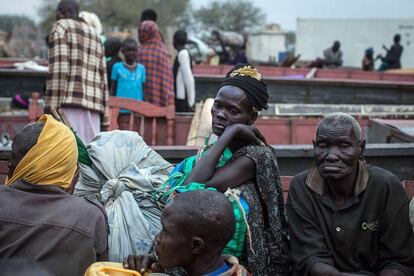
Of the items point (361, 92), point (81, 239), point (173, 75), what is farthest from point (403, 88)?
point (81, 239)

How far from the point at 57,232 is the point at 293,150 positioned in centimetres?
244

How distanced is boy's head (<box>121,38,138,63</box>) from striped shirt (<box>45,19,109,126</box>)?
144 cm

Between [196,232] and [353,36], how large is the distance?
3113 cm

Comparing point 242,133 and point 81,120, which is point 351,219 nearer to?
point 242,133

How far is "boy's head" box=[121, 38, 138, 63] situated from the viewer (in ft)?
24.3

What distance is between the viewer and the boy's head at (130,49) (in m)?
7.42

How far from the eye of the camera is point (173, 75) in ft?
28.1

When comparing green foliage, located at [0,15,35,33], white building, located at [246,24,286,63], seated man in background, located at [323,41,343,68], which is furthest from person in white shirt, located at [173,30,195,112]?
green foliage, located at [0,15,35,33]

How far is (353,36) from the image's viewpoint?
104ft

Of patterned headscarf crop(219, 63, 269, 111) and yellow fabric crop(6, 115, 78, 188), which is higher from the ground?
patterned headscarf crop(219, 63, 269, 111)

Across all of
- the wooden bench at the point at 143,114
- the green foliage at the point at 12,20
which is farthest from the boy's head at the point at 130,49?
the green foliage at the point at 12,20

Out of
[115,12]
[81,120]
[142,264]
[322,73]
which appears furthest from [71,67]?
[115,12]

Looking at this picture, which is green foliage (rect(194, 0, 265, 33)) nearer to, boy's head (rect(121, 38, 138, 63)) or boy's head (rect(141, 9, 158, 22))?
boy's head (rect(141, 9, 158, 22))

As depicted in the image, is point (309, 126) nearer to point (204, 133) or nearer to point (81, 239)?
point (204, 133)
